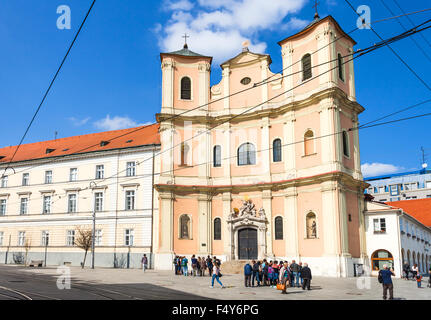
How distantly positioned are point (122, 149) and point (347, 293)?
26194mm

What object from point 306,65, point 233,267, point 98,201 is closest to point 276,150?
point 306,65

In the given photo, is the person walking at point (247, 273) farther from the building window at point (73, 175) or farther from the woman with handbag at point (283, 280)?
the building window at point (73, 175)

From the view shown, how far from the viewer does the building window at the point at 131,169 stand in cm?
4016

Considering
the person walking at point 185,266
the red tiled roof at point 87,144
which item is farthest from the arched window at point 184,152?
the person walking at point 185,266

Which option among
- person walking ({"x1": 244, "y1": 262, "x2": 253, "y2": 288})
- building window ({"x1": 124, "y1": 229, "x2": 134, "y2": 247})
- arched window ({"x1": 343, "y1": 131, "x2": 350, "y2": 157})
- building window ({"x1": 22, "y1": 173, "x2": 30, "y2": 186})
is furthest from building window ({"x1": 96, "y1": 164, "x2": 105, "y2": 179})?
person walking ({"x1": 244, "y1": 262, "x2": 253, "y2": 288})

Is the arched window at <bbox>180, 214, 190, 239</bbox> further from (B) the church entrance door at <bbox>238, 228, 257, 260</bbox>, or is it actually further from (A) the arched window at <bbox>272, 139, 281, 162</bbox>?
(A) the arched window at <bbox>272, 139, 281, 162</bbox>

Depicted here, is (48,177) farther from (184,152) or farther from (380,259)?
(380,259)

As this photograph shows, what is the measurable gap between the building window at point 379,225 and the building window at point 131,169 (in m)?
20.8

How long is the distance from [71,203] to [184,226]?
1209cm

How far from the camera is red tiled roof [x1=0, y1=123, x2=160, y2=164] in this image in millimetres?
42438

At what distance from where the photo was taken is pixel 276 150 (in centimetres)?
3659

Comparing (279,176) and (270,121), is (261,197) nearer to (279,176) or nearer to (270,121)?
(279,176)

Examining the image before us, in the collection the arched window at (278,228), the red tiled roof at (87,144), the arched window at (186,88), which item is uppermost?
the arched window at (186,88)
